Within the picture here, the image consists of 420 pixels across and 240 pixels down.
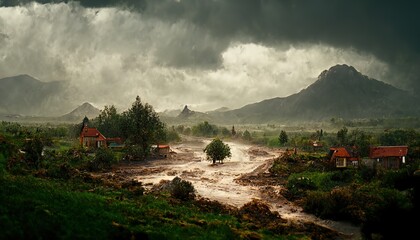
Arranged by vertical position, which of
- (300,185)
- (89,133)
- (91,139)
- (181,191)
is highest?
(89,133)

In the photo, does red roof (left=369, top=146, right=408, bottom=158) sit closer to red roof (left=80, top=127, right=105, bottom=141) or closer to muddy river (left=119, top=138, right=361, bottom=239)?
muddy river (left=119, top=138, right=361, bottom=239)

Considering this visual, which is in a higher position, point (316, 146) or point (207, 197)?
point (316, 146)

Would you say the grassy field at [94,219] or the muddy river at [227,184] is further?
the muddy river at [227,184]

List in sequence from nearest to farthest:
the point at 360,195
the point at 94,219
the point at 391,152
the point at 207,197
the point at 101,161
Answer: the point at 94,219, the point at 360,195, the point at 207,197, the point at 101,161, the point at 391,152

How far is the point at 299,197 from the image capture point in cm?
5531

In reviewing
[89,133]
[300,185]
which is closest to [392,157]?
[300,185]

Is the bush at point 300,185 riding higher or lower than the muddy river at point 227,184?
higher

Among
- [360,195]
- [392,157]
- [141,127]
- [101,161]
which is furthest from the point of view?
[141,127]

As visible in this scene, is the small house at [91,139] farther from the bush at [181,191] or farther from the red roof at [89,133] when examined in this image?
the bush at [181,191]

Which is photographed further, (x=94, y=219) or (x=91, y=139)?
(x=91, y=139)

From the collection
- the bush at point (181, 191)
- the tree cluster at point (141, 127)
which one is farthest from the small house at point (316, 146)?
the bush at point (181, 191)

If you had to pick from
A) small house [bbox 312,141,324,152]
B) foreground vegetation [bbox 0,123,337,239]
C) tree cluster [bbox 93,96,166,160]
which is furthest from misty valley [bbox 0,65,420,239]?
small house [bbox 312,141,324,152]

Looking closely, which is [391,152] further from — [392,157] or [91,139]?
[91,139]

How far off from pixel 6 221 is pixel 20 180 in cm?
997
